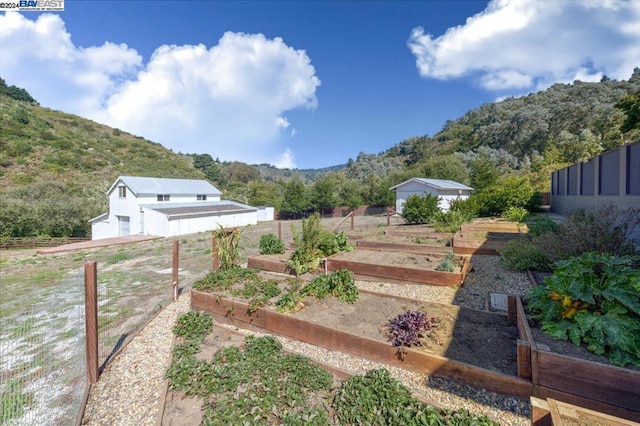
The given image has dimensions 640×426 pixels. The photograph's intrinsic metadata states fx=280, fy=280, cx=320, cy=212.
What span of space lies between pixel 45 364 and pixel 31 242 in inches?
722

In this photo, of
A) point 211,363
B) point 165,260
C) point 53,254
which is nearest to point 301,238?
point 211,363

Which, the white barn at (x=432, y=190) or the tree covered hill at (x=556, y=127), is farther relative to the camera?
the tree covered hill at (x=556, y=127)

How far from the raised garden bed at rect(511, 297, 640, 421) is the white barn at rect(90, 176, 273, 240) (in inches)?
787

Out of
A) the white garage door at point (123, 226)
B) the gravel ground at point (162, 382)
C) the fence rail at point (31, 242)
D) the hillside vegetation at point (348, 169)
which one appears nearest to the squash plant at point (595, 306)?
the gravel ground at point (162, 382)

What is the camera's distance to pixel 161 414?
2.36 metres

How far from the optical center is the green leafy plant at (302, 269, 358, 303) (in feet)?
14.5

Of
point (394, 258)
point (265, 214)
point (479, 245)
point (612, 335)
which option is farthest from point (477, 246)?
point (265, 214)

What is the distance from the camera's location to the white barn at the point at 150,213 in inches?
749

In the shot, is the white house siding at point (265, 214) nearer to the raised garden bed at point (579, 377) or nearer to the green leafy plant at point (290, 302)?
the green leafy plant at point (290, 302)

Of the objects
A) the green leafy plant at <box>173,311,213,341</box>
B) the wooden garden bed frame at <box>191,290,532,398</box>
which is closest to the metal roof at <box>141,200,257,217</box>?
the green leafy plant at <box>173,311,213,341</box>

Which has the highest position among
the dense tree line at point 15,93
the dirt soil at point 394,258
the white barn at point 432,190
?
the dense tree line at point 15,93

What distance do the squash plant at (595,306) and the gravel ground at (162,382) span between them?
2.53ft

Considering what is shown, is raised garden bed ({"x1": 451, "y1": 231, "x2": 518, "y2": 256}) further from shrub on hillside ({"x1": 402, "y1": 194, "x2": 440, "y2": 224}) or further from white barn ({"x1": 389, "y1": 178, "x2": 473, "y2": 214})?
white barn ({"x1": 389, "y1": 178, "x2": 473, "y2": 214})

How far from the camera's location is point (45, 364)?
11.6 feet
